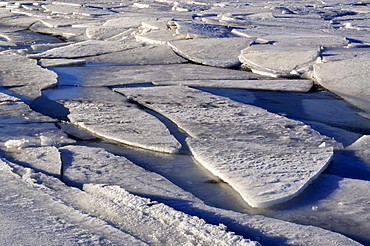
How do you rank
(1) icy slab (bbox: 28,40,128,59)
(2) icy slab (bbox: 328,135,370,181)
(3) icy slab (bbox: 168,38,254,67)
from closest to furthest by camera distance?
(2) icy slab (bbox: 328,135,370,181)
(3) icy slab (bbox: 168,38,254,67)
(1) icy slab (bbox: 28,40,128,59)

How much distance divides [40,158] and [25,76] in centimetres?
242

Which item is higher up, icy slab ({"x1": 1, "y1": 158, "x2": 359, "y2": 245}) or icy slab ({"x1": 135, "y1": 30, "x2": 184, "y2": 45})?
icy slab ({"x1": 1, "y1": 158, "x2": 359, "y2": 245})

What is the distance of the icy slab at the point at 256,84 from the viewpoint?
199 inches

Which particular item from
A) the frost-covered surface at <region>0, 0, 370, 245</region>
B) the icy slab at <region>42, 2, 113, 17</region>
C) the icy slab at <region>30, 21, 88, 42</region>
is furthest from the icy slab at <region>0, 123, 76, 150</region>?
the icy slab at <region>42, 2, 113, 17</region>

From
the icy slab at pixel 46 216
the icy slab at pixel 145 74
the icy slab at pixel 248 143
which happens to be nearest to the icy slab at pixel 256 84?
the icy slab at pixel 145 74

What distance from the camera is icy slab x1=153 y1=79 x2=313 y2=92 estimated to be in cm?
505

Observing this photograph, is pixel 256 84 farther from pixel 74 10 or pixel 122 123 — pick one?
pixel 74 10

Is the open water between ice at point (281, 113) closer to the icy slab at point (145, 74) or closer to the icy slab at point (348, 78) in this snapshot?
the icy slab at point (348, 78)

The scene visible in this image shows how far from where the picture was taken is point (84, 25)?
9.44 metres

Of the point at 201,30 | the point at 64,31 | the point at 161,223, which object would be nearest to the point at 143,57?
the point at 201,30

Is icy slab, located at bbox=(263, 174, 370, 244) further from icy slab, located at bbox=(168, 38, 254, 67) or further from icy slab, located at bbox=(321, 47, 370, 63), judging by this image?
icy slab, located at bbox=(168, 38, 254, 67)

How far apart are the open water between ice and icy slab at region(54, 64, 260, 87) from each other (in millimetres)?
217

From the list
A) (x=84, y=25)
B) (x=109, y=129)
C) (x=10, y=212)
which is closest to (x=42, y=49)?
(x=84, y=25)

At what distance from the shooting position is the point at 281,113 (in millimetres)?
4246
